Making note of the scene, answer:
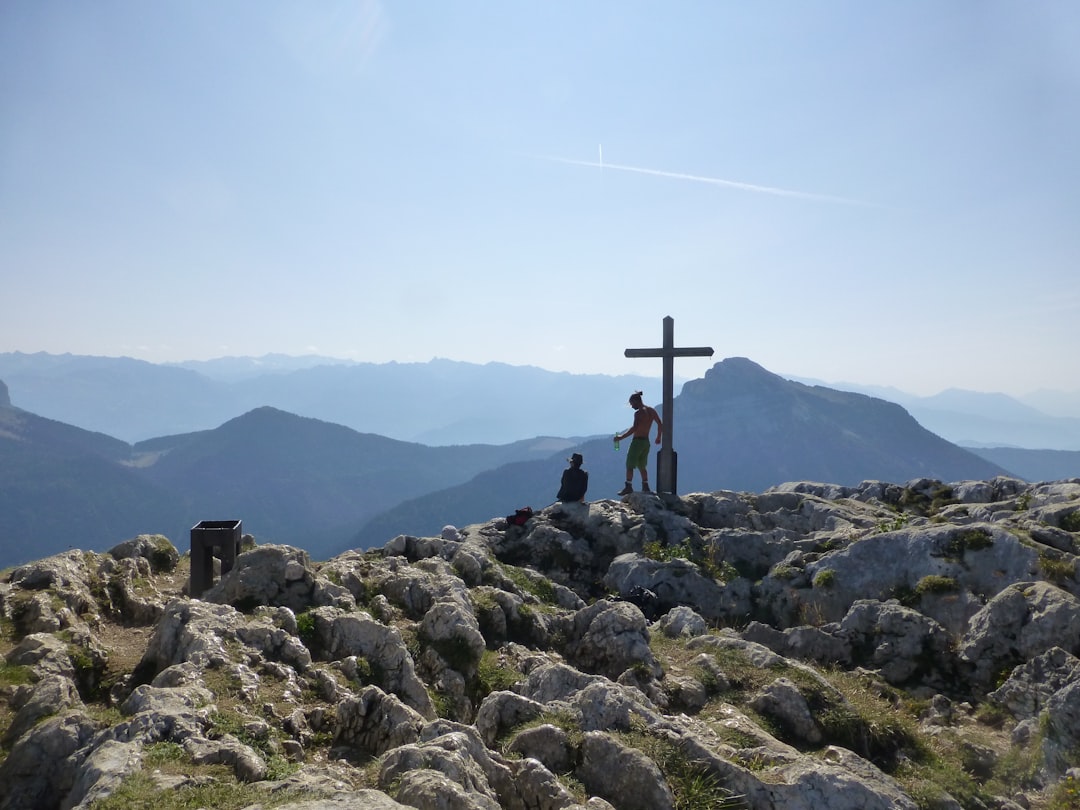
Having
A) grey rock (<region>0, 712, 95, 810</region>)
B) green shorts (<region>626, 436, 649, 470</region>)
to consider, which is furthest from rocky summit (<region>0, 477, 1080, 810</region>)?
green shorts (<region>626, 436, 649, 470</region>)

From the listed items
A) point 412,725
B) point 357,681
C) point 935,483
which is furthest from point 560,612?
point 935,483

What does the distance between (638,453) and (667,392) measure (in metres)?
3.57

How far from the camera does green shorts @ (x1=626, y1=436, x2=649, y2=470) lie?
81.6ft

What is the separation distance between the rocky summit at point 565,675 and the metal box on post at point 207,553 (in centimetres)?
96

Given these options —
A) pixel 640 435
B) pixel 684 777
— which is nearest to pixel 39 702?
pixel 684 777

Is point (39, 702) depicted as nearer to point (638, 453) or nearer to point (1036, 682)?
point (1036, 682)

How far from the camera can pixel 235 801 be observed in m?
5.68

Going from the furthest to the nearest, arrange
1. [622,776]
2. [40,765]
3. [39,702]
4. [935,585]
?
[935,585] → [39,702] → [622,776] → [40,765]

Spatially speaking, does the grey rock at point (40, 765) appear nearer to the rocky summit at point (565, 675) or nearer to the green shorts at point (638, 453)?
the rocky summit at point (565, 675)

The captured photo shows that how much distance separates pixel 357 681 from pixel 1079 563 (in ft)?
53.2

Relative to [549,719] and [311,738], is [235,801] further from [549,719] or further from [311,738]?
[549,719]

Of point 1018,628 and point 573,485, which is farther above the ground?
point 573,485

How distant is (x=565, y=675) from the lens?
414 inches

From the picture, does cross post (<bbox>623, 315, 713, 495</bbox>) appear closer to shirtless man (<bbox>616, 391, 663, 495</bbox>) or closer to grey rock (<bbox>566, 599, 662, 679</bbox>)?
shirtless man (<bbox>616, 391, 663, 495</bbox>)
